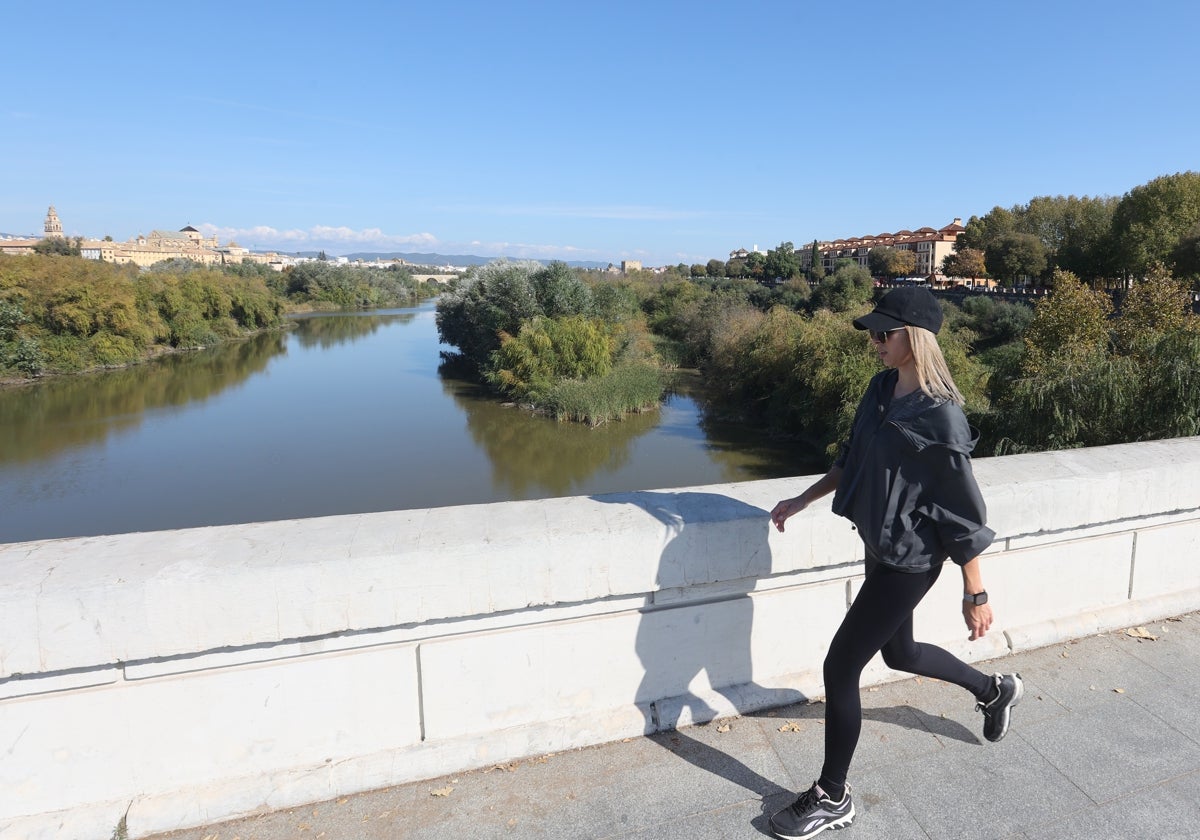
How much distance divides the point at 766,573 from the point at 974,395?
18.8 meters

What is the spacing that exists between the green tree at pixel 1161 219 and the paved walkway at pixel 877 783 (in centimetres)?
4509

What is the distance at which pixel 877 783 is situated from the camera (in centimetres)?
219

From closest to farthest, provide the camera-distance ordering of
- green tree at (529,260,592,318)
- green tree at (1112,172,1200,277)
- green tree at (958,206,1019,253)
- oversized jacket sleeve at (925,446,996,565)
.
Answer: oversized jacket sleeve at (925,446,996,565), green tree at (529,260,592,318), green tree at (1112,172,1200,277), green tree at (958,206,1019,253)

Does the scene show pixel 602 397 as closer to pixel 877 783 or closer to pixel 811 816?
pixel 877 783

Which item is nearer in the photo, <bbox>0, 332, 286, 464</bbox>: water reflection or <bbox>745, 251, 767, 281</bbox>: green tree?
<bbox>0, 332, 286, 464</bbox>: water reflection

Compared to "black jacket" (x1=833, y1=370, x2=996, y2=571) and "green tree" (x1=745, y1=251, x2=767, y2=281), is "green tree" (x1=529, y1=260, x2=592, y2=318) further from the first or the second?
"green tree" (x1=745, y1=251, x2=767, y2=281)

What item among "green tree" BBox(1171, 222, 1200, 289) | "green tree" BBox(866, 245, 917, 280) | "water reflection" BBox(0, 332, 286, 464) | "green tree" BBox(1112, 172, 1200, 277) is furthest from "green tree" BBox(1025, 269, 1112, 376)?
"green tree" BBox(866, 245, 917, 280)

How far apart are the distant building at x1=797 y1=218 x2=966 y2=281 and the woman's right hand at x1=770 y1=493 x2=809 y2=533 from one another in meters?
87.2

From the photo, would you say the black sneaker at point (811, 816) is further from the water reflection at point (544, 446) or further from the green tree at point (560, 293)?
the green tree at point (560, 293)

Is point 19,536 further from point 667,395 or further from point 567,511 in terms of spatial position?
point 667,395

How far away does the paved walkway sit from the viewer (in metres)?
2.01

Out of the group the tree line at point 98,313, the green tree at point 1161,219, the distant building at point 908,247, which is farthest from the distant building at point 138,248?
the green tree at point 1161,219

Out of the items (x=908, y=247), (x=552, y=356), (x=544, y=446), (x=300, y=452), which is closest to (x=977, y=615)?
(x=544, y=446)

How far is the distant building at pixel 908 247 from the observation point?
98562 mm
